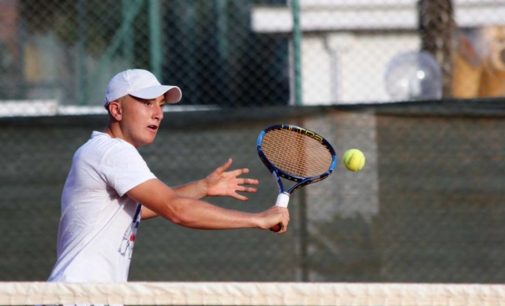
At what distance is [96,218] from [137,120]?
410mm

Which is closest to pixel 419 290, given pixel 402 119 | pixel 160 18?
pixel 402 119

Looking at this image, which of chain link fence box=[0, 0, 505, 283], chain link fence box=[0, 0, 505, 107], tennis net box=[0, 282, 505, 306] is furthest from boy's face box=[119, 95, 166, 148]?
chain link fence box=[0, 0, 505, 107]

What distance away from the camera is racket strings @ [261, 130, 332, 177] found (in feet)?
13.9

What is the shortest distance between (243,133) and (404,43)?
5.12 m

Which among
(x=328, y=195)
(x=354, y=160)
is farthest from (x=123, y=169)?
(x=328, y=195)

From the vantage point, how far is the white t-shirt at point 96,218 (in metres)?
3.83

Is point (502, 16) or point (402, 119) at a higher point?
point (502, 16)

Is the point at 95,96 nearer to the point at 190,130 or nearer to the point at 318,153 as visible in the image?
the point at 190,130

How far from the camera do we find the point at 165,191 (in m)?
3.67

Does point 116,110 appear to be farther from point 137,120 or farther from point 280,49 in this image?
point 280,49

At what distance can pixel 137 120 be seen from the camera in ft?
13.1

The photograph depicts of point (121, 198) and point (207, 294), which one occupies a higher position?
point (121, 198)

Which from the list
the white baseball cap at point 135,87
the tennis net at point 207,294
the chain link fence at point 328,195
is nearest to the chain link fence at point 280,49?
the chain link fence at point 328,195

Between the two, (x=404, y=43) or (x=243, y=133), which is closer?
(x=243, y=133)
